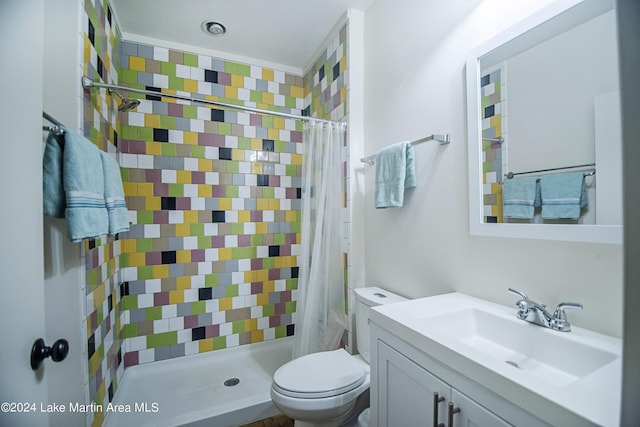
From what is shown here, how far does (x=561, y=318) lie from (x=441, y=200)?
0.62 meters


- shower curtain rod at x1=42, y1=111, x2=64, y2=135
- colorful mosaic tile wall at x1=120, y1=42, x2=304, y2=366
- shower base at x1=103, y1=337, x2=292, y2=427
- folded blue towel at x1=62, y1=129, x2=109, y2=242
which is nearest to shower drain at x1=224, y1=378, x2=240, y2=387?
shower base at x1=103, y1=337, x2=292, y2=427

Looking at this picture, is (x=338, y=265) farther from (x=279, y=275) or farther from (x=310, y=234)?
(x=279, y=275)

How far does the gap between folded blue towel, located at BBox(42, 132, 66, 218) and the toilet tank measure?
1427 millimetres

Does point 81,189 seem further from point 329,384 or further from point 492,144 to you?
point 492,144

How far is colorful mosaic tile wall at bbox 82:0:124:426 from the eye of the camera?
1.35 m

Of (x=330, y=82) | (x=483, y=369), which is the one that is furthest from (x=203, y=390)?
(x=330, y=82)

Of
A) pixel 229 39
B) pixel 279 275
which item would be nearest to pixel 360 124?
pixel 229 39

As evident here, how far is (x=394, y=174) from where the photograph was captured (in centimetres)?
146

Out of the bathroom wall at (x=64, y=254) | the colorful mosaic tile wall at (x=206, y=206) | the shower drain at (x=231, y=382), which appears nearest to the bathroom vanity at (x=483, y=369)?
the bathroom wall at (x=64, y=254)

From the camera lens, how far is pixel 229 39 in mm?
2160

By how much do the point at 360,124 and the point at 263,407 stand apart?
1964mm

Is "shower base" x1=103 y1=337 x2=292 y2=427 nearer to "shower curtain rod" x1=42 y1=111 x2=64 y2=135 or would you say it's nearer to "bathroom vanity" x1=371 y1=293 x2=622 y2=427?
"bathroom vanity" x1=371 y1=293 x2=622 y2=427

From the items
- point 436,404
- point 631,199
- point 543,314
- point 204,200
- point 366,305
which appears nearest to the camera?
point 631,199

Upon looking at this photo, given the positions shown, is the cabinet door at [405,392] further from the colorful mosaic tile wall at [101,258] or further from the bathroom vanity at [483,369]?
the colorful mosaic tile wall at [101,258]
